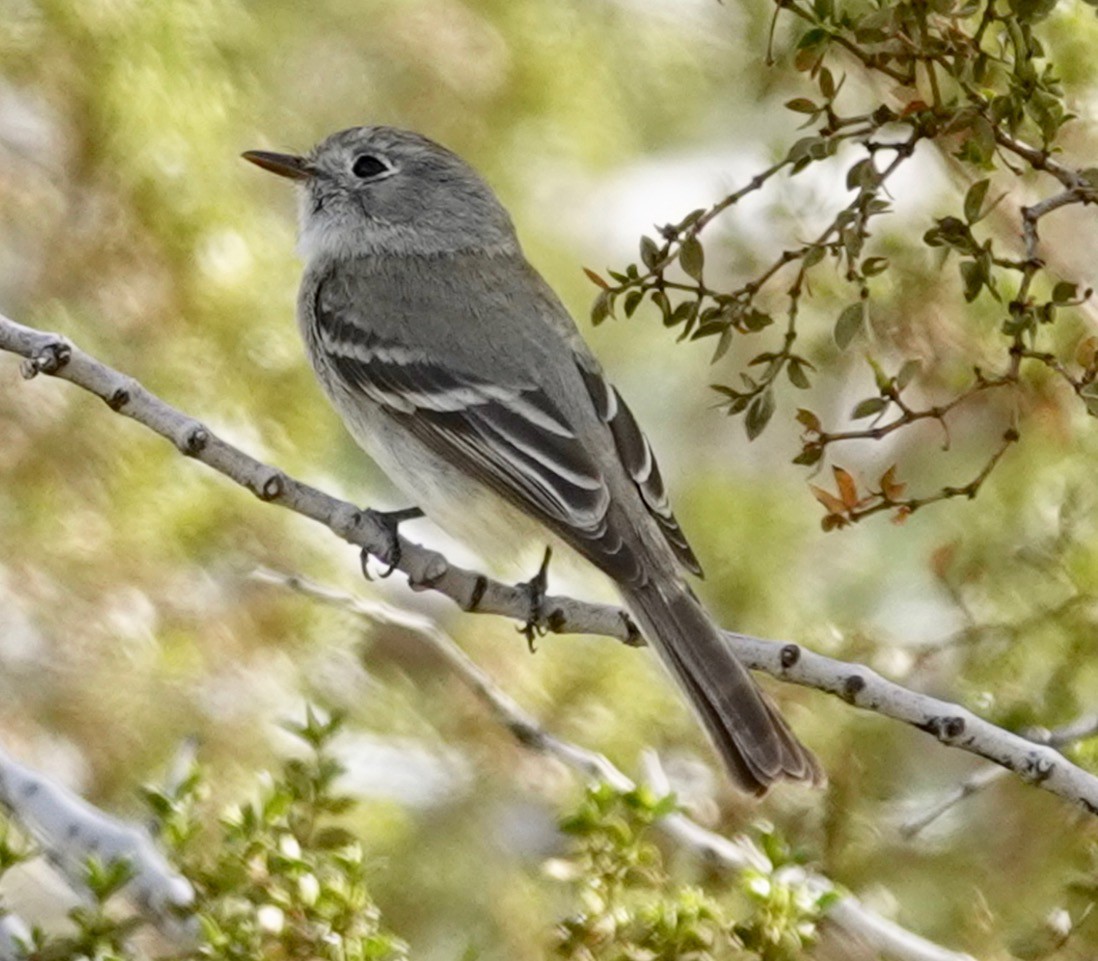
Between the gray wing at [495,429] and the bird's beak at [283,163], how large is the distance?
44 cm

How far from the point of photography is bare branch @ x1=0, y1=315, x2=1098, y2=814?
295cm

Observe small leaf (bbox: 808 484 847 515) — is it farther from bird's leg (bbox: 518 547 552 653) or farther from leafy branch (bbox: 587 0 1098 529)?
bird's leg (bbox: 518 547 552 653)

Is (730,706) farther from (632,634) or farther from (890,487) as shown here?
(890,487)

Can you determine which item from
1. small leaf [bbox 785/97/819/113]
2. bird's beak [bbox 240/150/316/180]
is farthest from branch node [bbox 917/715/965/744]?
bird's beak [bbox 240/150/316/180]

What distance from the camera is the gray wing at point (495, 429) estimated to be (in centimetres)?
402

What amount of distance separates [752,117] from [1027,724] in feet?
12.2

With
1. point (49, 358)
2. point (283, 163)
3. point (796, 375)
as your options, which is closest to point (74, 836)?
point (49, 358)

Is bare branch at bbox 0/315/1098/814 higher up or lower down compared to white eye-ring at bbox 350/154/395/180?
lower down

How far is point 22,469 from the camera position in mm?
4566

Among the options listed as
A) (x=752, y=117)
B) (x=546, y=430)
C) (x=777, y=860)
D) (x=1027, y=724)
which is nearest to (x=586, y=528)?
(x=546, y=430)

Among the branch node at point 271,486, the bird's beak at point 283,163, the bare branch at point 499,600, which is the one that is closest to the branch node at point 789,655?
the bare branch at point 499,600

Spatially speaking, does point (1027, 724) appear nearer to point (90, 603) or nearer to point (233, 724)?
point (233, 724)

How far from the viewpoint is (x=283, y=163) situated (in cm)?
487

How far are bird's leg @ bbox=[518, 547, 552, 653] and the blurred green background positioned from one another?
0.48m
